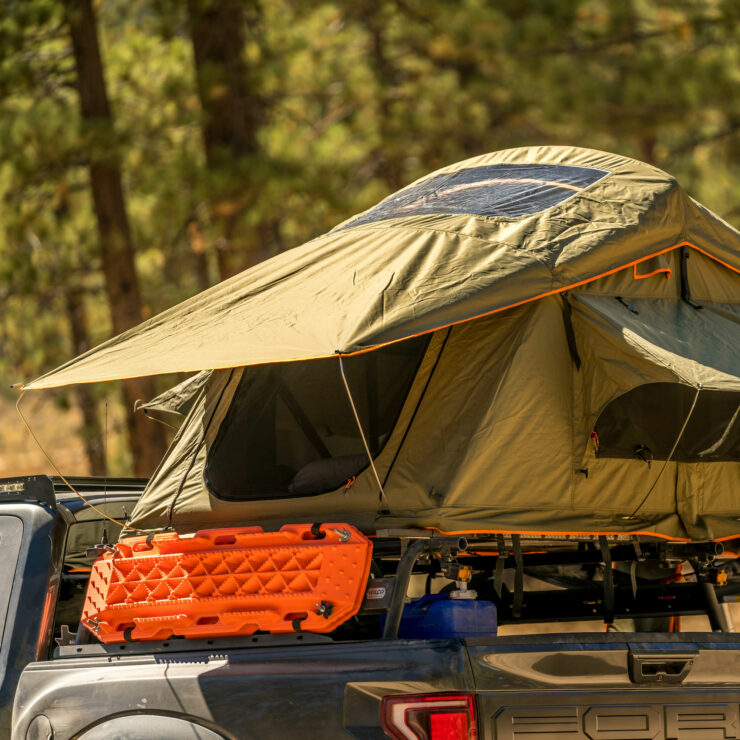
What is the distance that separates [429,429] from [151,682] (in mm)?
1517

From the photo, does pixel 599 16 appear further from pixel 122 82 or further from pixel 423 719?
pixel 423 719

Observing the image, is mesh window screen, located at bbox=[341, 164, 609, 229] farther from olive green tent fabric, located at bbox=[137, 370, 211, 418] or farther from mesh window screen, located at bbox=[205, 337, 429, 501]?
olive green tent fabric, located at bbox=[137, 370, 211, 418]

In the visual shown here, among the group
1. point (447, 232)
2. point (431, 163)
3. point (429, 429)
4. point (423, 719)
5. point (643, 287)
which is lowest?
point (431, 163)

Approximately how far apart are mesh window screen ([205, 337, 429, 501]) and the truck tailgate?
1450mm

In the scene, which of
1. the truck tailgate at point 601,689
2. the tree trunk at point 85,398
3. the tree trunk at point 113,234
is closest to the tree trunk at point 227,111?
the tree trunk at point 113,234

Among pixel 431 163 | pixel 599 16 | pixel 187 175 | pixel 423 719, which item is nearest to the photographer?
pixel 423 719

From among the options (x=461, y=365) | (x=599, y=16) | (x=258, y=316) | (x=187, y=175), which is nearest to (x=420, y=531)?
(x=461, y=365)

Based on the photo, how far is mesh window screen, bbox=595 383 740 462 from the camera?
471 cm

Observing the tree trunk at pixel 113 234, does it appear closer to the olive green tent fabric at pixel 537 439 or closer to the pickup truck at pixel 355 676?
the olive green tent fabric at pixel 537 439

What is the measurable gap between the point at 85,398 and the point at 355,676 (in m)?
14.9

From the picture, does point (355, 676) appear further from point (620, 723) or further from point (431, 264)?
point (431, 264)

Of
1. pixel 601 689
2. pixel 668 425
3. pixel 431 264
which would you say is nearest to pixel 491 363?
pixel 431 264

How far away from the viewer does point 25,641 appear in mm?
4238

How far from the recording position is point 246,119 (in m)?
14.3
